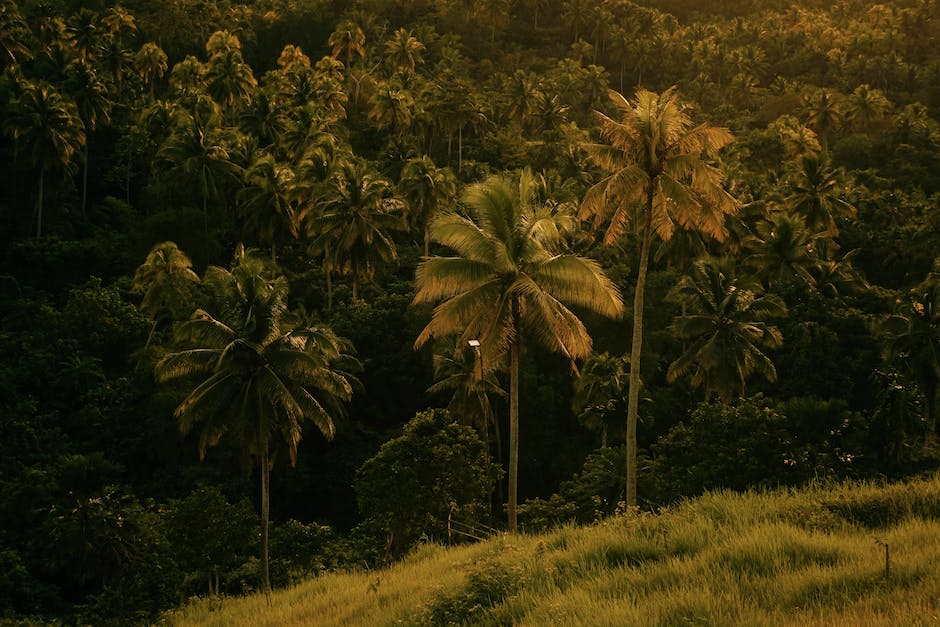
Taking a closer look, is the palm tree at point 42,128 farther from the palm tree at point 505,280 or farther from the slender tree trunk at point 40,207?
the palm tree at point 505,280

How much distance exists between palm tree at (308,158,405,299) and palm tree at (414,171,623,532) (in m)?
27.6

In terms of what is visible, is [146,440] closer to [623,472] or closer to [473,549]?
[623,472]

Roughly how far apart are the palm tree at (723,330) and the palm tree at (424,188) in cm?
2376

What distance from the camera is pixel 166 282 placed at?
1805 inches

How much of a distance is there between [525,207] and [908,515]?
12936 mm

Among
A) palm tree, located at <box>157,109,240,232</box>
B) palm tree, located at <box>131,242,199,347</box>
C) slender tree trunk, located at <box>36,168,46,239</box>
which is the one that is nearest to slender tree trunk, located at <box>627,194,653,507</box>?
palm tree, located at <box>131,242,199,347</box>

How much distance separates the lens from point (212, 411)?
26938mm

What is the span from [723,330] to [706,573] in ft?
92.9

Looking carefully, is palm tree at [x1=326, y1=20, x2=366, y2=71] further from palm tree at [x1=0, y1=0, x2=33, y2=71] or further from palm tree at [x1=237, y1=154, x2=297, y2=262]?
palm tree at [x1=237, y1=154, x2=297, y2=262]

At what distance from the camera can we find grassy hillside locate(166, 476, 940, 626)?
32.8 feet

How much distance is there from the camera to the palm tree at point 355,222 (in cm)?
4953

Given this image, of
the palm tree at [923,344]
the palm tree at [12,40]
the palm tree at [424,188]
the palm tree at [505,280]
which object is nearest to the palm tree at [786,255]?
the palm tree at [923,344]

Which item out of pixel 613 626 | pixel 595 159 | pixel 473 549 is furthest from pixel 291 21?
pixel 613 626

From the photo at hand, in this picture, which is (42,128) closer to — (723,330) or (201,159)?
(201,159)
